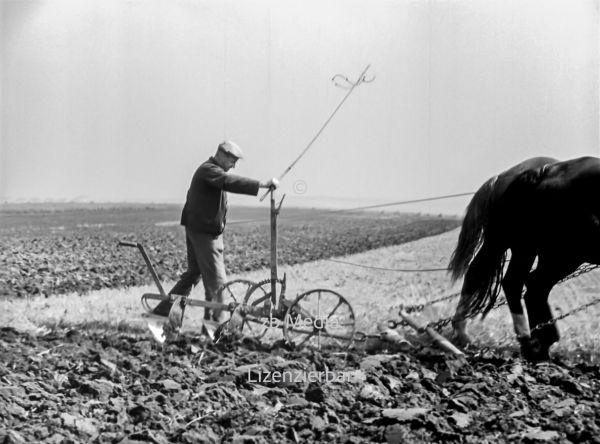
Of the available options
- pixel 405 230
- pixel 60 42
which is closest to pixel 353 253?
pixel 405 230

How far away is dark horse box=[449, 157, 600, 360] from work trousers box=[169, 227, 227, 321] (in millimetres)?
1532

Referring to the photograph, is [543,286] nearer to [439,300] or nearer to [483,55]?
[439,300]

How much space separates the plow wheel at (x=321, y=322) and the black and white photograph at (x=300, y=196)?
2 cm

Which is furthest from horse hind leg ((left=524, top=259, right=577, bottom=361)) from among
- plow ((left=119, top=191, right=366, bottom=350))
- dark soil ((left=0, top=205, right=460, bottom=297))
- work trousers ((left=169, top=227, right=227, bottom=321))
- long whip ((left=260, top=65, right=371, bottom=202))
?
work trousers ((left=169, top=227, right=227, bottom=321))

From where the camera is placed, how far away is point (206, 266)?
529 cm

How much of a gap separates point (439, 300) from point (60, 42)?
10.7ft

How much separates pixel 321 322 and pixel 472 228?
1147 millimetres

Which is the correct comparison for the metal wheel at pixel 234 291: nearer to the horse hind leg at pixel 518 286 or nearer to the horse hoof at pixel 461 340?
the horse hoof at pixel 461 340

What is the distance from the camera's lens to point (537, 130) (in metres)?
5.41

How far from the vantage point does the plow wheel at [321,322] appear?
5.01 m

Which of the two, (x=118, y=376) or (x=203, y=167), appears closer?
(x=118, y=376)

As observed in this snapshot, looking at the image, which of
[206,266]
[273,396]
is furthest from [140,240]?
[273,396]

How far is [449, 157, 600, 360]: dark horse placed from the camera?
4.79 m

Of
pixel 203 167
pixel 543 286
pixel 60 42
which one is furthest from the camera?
pixel 60 42
